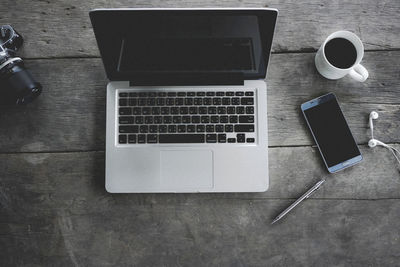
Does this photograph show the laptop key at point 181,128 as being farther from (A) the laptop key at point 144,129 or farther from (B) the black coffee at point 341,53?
(B) the black coffee at point 341,53

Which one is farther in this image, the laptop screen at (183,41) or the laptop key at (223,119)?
the laptop key at (223,119)

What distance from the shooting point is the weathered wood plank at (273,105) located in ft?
3.08

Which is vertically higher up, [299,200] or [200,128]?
[200,128]

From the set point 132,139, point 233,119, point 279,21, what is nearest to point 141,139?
point 132,139

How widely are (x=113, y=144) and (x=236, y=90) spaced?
1.09ft

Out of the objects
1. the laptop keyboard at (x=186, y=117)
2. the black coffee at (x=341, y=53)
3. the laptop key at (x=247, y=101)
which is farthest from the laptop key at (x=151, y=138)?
the black coffee at (x=341, y=53)

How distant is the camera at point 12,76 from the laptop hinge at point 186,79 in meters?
0.25

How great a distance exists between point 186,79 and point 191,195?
0.29 meters

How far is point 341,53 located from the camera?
0.89 m

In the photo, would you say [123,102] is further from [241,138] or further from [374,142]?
[374,142]

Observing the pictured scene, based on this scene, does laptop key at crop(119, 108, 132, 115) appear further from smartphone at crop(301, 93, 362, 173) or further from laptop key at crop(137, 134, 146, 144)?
smartphone at crop(301, 93, 362, 173)

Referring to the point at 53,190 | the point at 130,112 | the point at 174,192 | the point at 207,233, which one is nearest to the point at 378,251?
the point at 207,233

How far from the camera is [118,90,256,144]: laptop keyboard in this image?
2.92 ft

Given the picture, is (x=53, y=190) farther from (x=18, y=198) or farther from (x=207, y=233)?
(x=207, y=233)
